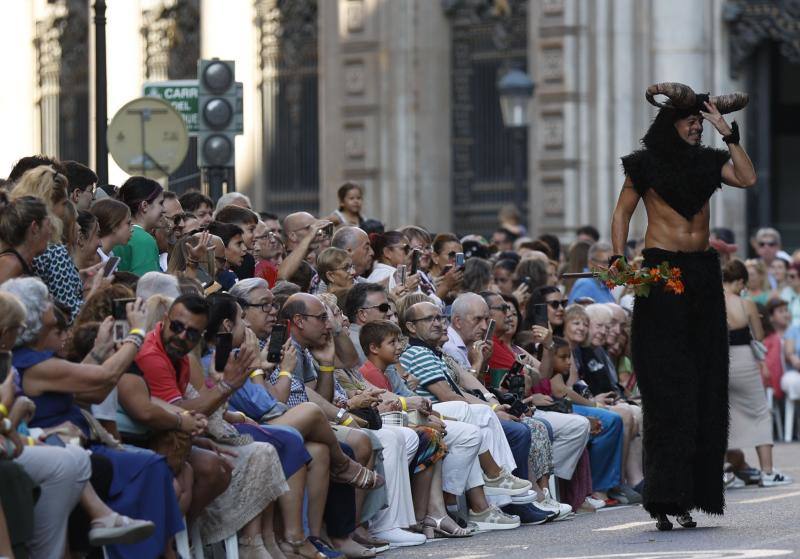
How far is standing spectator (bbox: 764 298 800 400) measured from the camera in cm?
2334

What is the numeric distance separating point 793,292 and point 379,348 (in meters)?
10.6

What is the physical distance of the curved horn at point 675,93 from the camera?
13281mm

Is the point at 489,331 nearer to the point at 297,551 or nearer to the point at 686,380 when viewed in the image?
the point at 686,380

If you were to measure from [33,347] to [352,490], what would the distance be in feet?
9.16

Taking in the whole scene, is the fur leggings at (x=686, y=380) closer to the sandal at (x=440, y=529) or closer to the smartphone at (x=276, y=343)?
the sandal at (x=440, y=529)

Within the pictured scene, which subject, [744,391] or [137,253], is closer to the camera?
[137,253]

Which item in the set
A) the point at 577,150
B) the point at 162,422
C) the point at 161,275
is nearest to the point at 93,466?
the point at 162,422

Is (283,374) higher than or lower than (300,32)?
lower

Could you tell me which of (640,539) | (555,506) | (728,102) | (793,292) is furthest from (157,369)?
(793,292)

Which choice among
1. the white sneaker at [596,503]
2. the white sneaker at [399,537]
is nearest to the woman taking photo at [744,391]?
the white sneaker at [596,503]

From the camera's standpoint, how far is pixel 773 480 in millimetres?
17875

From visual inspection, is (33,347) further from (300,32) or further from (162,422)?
(300,32)

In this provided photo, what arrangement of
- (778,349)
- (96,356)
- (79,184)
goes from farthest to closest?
(778,349), (79,184), (96,356)

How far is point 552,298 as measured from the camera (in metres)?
17.5
